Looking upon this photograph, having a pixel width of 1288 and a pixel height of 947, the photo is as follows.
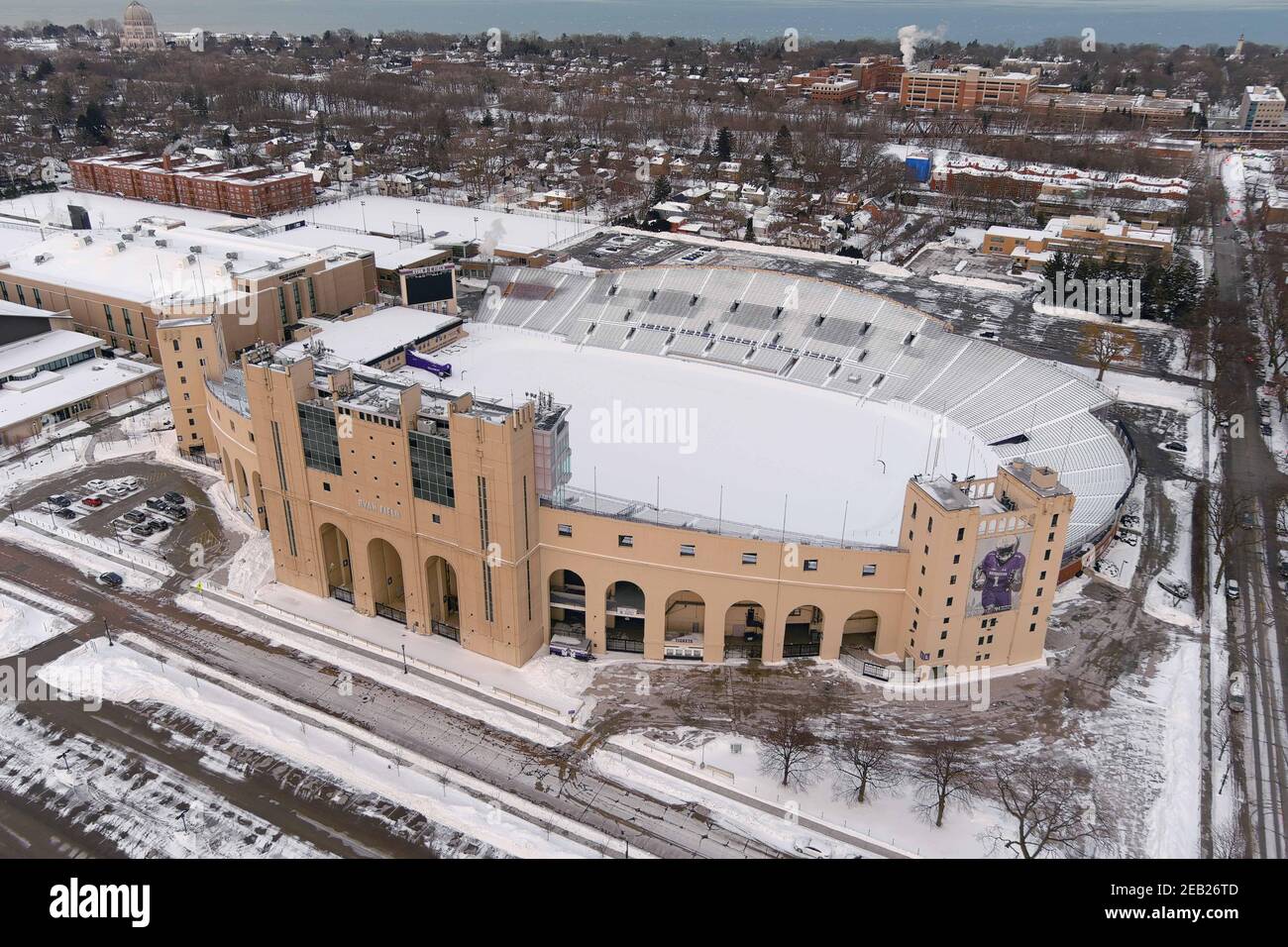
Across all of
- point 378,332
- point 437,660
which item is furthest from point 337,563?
point 378,332

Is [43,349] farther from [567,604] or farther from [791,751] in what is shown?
[791,751]

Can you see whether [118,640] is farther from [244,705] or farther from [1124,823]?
[1124,823]

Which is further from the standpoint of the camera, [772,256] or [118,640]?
[772,256]

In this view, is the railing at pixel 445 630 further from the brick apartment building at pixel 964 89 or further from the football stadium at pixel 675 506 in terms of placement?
the brick apartment building at pixel 964 89

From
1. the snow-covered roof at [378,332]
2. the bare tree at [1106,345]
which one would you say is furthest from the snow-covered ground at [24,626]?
the bare tree at [1106,345]

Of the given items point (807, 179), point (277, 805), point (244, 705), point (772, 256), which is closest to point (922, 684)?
point (277, 805)

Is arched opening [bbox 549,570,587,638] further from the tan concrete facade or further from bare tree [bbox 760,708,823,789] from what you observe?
bare tree [bbox 760,708,823,789]

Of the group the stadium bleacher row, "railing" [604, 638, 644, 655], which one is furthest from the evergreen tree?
"railing" [604, 638, 644, 655]
